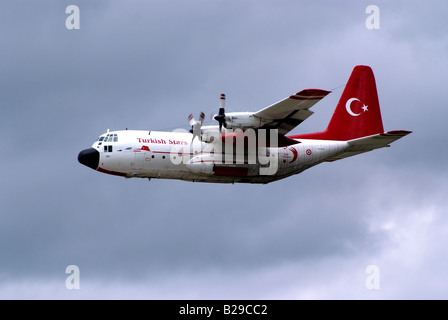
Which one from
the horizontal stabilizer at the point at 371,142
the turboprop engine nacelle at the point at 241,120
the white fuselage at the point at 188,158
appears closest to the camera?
the turboprop engine nacelle at the point at 241,120

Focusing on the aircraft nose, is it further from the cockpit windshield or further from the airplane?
the cockpit windshield

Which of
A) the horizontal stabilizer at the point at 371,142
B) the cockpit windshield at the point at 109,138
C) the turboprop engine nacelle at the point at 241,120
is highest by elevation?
the turboprop engine nacelle at the point at 241,120

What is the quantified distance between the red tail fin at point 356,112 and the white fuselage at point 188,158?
2.45 metres

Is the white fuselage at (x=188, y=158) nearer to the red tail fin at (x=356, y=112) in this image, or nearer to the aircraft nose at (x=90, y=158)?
the aircraft nose at (x=90, y=158)

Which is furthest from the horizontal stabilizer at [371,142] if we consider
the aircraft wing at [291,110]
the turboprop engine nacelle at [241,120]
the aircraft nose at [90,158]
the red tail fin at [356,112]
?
the aircraft nose at [90,158]

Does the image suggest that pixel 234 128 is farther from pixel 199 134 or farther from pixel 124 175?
pixel 124 175

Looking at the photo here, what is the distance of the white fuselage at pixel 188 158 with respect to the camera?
154 ft

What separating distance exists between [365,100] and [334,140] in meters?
2.98

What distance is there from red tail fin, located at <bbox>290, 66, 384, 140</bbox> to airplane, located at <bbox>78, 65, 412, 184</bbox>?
1.06 m

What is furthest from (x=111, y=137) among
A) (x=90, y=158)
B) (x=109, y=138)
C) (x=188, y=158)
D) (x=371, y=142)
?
(x=371, y=142)

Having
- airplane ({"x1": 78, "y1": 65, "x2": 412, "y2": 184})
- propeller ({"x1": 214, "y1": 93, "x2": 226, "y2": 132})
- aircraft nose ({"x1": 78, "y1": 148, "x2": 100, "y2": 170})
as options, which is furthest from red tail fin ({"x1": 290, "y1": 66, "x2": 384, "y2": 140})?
aircraft nose ({"x1": 78, "y1": 148, "x2": 100, "y2": 170})

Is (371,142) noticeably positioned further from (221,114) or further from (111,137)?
(111,137)

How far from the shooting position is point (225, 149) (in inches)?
1877
